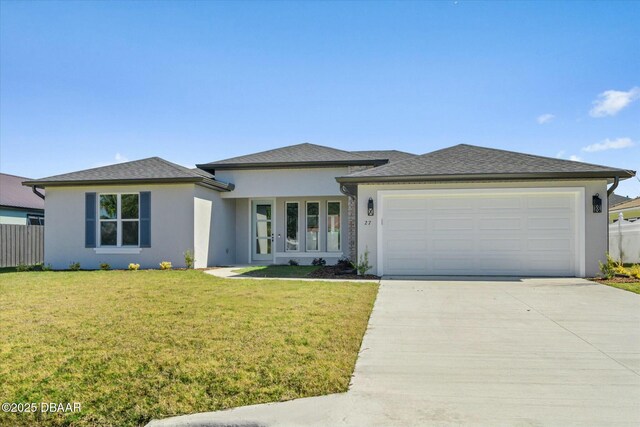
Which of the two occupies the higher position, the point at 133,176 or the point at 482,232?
the point at 133,176

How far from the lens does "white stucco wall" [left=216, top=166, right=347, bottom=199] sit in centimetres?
1508

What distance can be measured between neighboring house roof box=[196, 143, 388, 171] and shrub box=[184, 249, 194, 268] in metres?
3.98

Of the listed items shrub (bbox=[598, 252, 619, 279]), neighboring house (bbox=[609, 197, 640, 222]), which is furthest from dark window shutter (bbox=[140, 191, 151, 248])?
neighboring house (bbox=[609, 197, 640, 222])

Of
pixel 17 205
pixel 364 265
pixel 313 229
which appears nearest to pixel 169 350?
pixel 364 265

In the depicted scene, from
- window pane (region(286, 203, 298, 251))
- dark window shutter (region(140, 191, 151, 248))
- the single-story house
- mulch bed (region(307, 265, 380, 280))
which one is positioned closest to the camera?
the single-story house

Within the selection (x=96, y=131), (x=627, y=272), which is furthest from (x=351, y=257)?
(x=96, y=131)

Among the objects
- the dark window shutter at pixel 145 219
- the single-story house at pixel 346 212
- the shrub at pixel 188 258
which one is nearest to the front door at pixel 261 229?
the single-story house at pixel 346 212

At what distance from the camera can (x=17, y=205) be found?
19.0 metres

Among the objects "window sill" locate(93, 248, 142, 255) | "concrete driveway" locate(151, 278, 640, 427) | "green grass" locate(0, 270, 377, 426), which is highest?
"window sill" locate(93, 248, 142, 255)

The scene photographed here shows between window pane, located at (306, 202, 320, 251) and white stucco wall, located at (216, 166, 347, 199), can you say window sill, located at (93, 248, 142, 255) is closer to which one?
white stucco wall, located at (216, 166, 347, 199)

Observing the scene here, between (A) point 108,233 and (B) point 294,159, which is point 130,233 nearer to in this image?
(A) point 108,233

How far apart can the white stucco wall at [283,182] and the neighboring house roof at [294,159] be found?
0.29m

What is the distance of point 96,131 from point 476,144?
15530 millimetres

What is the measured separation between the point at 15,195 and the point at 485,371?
24042 mm
